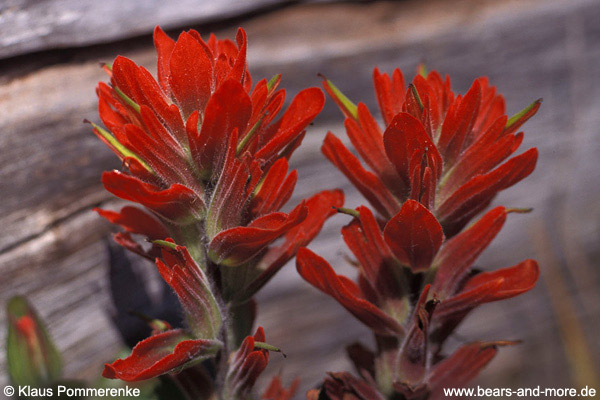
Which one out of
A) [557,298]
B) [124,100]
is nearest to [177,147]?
[124,100]

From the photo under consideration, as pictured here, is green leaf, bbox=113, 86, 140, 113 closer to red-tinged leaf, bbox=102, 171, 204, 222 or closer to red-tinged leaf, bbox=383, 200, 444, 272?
red-tinged leaf, bbox=102, 171, 204, 222

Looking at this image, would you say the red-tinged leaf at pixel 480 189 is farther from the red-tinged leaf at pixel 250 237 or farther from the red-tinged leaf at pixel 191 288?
the red-tinged leaf at pixel 191 288

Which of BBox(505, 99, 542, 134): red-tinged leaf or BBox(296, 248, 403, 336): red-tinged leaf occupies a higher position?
BBox(505, 99, 542, 134): red-tinged leaf

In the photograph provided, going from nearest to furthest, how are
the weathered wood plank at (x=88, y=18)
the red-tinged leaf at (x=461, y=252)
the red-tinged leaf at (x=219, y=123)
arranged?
the red-tinged leaf at (x=219, y=123)
the red-tinged leaf at (x=461, y=252)
the weathered wood plank at (x=88, y=18)

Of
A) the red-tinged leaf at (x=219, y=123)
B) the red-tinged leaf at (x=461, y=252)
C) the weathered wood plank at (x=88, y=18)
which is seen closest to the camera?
the red-tinged leaf at (x=219, y=123)

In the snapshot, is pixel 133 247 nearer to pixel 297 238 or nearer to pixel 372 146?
pixel 297 238

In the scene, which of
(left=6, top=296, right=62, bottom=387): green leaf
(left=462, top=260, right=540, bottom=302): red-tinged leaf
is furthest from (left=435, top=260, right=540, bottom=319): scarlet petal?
(left=6, top=296, right=62, bottom=387): green leaf

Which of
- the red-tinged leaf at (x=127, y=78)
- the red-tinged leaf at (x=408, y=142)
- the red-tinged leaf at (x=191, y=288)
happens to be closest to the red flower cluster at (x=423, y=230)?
the red-tinged leaf at (x=408, y=142)
